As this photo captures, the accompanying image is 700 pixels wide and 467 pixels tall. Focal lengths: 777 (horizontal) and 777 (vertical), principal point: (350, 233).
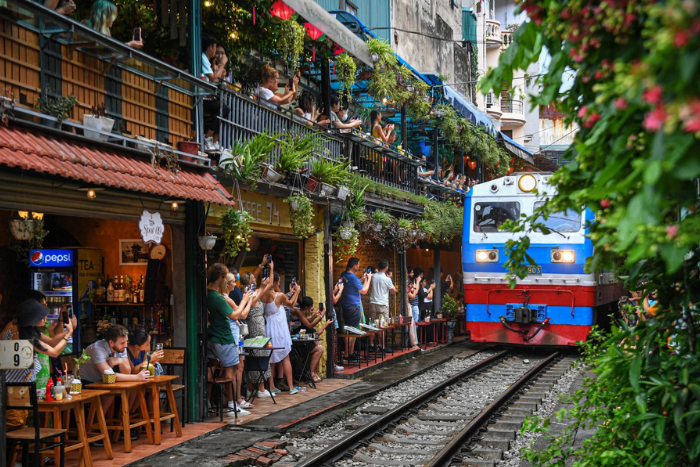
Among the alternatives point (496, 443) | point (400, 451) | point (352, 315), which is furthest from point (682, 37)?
point (352, 315)

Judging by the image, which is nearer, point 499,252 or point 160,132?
point 160,132

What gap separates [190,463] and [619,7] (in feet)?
21.3

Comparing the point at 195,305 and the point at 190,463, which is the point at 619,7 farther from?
the point at 195,305

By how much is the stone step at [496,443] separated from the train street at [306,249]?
0.24ft

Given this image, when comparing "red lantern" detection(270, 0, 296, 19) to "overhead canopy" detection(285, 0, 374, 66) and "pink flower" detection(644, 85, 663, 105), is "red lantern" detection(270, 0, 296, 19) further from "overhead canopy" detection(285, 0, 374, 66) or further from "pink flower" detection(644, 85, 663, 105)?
"pink flower" detection(644, 85, 663, 105)

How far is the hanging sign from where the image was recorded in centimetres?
851

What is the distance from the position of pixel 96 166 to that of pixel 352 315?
8.26m

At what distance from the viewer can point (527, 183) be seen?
16.3 meters

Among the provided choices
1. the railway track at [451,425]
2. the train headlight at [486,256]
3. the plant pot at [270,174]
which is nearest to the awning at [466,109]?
the train headlight at [486,256]

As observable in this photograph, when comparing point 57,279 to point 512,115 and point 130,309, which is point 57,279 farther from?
point 512,115

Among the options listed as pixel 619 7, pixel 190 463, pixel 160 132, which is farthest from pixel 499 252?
pixel 619 7

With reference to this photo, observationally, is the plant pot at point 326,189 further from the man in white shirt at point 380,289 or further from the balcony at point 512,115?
the balcony at point 512,115

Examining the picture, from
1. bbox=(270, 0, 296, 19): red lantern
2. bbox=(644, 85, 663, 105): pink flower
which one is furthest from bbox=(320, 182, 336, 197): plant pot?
bbox=(644, 85, 663, 105): pink flower

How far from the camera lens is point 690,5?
183 centimetres
